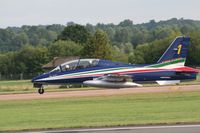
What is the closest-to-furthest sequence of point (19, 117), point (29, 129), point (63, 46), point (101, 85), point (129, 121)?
1. point (29, 129)
2. point (129, 121)
3. point (19, 117)
4. point (101, 85)
5. point (63, 46)

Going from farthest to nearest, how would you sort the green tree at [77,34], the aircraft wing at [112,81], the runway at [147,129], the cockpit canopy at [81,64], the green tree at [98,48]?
the green tree at [77,34], the green tree at [98,48], the cockpit canopy at [81,64], the aircraft wing at [112,81], the runway at [147,129]

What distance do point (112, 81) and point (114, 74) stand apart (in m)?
0.46

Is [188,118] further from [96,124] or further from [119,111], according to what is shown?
[119,111]

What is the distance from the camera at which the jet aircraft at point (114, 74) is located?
110ft

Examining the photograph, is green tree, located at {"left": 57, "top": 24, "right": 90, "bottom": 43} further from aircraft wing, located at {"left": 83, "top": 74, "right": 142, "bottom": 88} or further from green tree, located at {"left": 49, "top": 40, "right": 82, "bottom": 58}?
aircraft wing, located at {"left": 83, "top": 74, "right": 142, "bottom": 88}

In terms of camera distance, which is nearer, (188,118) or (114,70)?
(188,118)

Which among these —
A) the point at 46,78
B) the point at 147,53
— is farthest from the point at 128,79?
the point at 147,53

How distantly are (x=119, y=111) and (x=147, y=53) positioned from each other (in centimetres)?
9283

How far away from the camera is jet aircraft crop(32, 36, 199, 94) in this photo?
110 feet

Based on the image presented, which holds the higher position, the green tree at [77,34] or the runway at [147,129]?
the green tree at [77,34]

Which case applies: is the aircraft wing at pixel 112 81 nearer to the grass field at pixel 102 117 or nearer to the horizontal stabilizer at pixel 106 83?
the horizontal stabilizer at pixel 106 83

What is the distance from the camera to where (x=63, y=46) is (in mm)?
139625

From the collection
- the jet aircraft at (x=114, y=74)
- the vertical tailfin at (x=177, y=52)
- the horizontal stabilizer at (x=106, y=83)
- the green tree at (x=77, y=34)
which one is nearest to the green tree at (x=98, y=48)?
the vertical tailfin at (x=177, y=52)

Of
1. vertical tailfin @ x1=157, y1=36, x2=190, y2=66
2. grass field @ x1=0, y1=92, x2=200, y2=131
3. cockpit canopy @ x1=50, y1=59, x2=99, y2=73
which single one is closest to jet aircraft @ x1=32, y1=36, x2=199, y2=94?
cockpit canopy @ x1=50, y1=59, x2=99, y2=73
